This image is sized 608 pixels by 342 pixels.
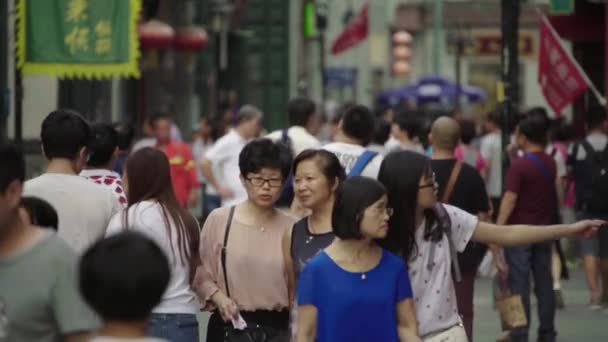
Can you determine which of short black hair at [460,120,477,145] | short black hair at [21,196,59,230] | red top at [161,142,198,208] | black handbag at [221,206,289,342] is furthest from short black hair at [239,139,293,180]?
short black hair at [460,120,477,145]

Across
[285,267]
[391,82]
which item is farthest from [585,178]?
[391,82]

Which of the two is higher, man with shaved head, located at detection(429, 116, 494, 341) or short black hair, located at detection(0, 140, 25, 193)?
short black hair, located at detection(0, 140, 25, 193)

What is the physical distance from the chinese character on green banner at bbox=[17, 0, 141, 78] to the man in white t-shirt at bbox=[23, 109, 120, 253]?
713cm

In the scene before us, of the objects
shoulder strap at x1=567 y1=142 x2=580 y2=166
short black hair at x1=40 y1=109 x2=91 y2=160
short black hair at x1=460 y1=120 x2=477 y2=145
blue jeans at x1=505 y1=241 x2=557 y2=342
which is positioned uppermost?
short black hair at x1=40 y1=109 x2=91 y2=160

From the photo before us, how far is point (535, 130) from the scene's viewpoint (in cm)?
1454

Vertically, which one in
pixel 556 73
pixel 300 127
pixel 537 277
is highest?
pixel 556 73

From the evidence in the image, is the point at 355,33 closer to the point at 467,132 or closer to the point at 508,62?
the point at 467,132

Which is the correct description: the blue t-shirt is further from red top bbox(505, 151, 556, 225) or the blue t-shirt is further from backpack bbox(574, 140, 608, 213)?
backpack bbox(574, 140, 608, 213)

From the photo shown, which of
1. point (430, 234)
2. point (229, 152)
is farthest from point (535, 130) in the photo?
point (430, 234)

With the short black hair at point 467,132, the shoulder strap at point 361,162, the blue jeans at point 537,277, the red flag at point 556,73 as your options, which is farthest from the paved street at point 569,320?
the shoulder strap at point 361,162

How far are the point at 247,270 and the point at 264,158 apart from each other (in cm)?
56

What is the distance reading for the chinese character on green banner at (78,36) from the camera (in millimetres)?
15531

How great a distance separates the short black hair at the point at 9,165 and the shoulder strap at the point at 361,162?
6.06 meters

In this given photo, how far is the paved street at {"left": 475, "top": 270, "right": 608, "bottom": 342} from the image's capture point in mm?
15523
